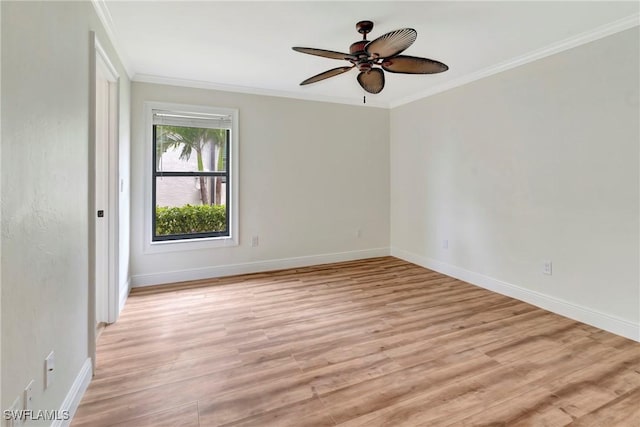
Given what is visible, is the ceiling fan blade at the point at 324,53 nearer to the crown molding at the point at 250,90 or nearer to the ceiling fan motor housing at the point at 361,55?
the ceiling fan motor housing at the point at 361,55

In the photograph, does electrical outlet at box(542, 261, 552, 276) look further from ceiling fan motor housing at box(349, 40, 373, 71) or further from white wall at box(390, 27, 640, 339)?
ceiling fan motor housing at box(349, 40, 373, 71)

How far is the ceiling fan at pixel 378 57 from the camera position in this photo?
6.77 ft

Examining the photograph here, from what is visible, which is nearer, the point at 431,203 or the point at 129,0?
the point at 129,0

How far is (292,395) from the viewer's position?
1.80 meters

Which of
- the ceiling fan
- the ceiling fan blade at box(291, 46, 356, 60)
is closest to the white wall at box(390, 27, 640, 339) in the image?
the ceiling fan

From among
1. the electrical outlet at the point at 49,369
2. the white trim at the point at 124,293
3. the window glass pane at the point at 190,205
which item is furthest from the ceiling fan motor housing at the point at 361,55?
the white trim at the point at 124,293

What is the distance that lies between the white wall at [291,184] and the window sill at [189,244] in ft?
0.20

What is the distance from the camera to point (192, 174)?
3.93 meters

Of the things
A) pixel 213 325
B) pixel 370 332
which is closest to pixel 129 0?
pixel 213 325

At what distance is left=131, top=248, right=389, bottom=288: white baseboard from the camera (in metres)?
3.71

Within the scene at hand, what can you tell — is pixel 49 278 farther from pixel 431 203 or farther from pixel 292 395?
pixel 431 203

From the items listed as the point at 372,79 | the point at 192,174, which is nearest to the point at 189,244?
the point at 192,174

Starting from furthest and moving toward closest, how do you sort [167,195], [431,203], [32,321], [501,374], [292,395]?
[431,203] < [167,195] < [501,374] < [292,395] < [32,321]

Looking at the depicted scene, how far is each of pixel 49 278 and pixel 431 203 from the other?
13.3 ft
